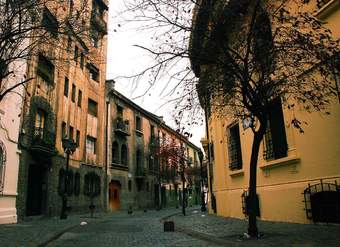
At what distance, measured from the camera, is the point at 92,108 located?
29.4 metres

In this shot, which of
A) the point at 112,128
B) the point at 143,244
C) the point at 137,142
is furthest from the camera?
the point at 137,142

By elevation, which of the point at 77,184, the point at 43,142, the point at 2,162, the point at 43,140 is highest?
the point at 43,140

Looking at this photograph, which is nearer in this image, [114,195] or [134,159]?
[114,195]

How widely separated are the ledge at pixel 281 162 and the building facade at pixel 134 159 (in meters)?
13.2

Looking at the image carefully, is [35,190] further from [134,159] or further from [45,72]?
[134,159]

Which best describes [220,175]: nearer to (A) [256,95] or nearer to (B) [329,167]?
(B) [329,167]

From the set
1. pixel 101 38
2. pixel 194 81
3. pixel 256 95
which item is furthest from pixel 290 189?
pixel 101 38

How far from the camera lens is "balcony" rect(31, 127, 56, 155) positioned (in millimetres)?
18312

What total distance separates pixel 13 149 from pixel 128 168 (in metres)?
19.4

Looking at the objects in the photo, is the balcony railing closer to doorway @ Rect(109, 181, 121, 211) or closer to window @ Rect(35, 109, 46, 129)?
window @ Rect(35, 109, 46, 129)

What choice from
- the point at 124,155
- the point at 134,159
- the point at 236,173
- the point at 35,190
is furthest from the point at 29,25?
the point at 134,159

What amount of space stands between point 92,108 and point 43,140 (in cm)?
1047

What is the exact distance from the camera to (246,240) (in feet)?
24.5

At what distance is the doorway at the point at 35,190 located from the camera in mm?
19016
